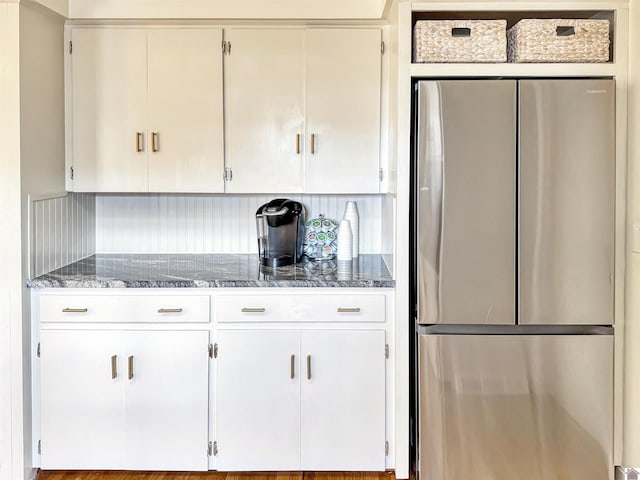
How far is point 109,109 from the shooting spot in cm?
314

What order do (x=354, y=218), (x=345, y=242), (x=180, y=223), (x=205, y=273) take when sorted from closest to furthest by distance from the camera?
1. (x=205, y=273)
2. (x=345, y=242)
3. (x=354, y=218)
4. (x=180, y=223)

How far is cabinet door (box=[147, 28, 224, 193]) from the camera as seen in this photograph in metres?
3.11

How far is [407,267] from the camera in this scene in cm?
274

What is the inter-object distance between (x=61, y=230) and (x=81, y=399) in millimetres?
799

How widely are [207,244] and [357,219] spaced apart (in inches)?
31.8

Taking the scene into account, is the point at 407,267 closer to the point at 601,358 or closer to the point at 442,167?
the point at 442,167

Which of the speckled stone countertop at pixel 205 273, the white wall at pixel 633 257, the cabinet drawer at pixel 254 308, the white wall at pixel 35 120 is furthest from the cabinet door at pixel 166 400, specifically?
the white wall at pixel 633 257

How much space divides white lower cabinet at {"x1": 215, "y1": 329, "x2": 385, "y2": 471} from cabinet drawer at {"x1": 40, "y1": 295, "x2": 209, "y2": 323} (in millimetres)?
160

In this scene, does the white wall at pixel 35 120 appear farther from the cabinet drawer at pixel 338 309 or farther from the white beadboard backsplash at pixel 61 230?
the cabinet drawer at pixel 338 309

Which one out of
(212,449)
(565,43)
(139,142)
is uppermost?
(565,43)

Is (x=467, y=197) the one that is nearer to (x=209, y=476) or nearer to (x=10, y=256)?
(x=209, y=476)

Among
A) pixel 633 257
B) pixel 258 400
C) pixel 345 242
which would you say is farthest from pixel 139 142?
pixel 633 257

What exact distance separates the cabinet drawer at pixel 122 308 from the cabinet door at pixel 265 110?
2.17ft

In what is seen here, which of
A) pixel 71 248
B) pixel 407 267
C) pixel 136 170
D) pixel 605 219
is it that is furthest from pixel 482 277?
pixel 71 248
